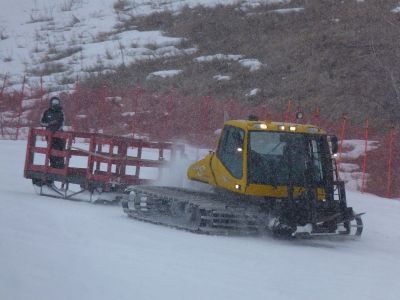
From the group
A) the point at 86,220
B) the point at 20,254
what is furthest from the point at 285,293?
the point at 86,220

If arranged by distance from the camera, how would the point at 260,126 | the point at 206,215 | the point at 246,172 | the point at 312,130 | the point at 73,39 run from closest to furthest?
the point at 206,215, the point at 246,172, the point at 260,126, the point at 312,130, the point at 73,39

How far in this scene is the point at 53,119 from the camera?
2078 cm

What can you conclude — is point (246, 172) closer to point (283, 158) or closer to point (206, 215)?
point (283, 158)

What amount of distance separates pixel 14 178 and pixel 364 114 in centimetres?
1115

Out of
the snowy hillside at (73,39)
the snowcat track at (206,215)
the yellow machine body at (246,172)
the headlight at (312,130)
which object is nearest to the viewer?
the snowcat track at (206,215)

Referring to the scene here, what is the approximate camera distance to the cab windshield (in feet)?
52.1

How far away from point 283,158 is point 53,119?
22.4ft

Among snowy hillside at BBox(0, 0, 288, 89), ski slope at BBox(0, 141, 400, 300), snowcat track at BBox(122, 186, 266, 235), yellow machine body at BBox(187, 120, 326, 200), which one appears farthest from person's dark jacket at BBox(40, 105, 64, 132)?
snowy hillside at BBox(0, 0, 288, 89)

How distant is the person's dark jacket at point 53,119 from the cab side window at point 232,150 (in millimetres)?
5428

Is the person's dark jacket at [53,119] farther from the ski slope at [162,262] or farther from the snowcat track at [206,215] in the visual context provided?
the snowcat track at [206,215]

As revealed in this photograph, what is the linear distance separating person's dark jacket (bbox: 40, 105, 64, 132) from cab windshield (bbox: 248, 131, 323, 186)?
626 centimetres

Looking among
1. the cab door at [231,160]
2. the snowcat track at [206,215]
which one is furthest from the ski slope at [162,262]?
the cab door at [231,160]

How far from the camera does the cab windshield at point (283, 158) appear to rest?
1588cm

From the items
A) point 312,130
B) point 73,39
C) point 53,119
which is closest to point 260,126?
point 312,130
